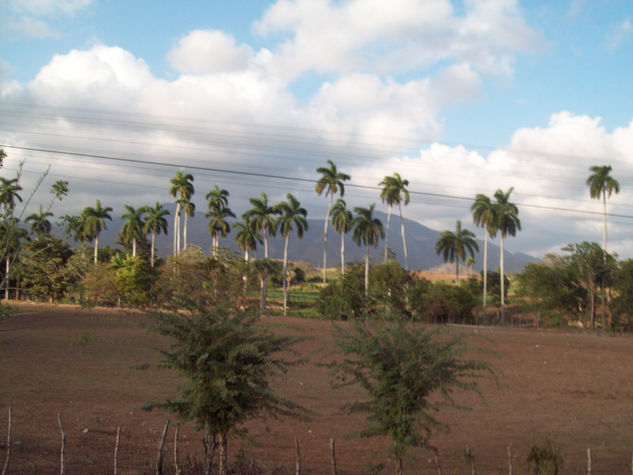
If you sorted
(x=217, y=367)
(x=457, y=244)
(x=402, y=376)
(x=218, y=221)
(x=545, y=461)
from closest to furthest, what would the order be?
(x=217, y=367) → (x=402, y=376) → (x=545, y=461) → (x=218, y=221) → (x=457, y=244)

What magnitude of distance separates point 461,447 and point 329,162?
5040 cm

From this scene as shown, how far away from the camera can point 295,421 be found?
63.2 feet

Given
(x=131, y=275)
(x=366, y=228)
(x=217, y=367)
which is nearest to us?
(x=217, y=367)

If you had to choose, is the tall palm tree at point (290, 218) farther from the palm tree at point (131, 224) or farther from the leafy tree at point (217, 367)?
the leafy tree at point (217, 367)

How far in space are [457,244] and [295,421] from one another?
232 ft

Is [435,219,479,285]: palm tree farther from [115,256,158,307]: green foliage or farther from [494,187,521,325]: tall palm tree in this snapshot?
[115,256,158,307]: green foliage

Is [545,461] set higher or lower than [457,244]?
lower

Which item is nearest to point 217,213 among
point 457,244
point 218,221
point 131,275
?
point 218,221

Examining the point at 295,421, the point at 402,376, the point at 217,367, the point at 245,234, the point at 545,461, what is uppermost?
the point at 245,234

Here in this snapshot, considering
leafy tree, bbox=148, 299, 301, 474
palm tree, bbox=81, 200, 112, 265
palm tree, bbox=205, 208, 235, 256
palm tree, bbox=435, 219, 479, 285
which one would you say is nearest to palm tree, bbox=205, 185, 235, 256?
palm tree, bbox=205, 208, 235, 256

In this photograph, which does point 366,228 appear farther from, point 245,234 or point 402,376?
point 402,376

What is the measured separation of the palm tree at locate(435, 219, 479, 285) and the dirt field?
50124 mm

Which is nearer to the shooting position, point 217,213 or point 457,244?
point 217,213

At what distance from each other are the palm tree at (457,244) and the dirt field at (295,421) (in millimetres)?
50124
